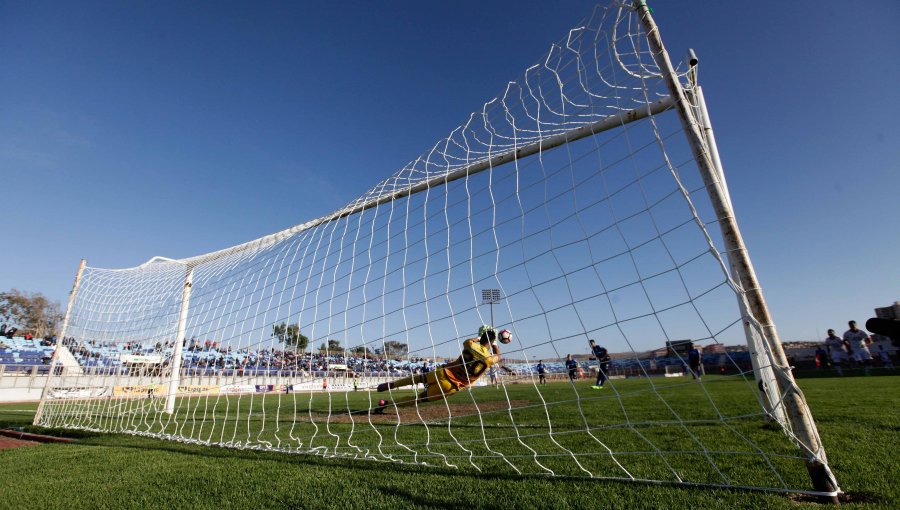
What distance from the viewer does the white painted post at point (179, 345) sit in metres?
7.36

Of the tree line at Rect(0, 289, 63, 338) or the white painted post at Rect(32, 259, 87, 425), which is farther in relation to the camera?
the tree line at Rect(0, 289, 63, 338)

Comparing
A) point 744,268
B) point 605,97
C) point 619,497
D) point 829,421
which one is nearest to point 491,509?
point 619,497

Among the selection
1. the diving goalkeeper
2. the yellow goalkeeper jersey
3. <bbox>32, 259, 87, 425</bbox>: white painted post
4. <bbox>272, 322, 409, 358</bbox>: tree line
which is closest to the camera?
<bbox>272, 322, 409, 358</bbox>: tree line

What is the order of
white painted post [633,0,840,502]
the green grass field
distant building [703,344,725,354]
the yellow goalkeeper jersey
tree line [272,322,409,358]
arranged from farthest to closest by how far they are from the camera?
the yellow goalkeeper jersey < tree line [272,322,409,358] < distant building [703,344,725,354] < the green grass field < white painted post [633,0,840,502]

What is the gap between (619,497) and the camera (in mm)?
2248

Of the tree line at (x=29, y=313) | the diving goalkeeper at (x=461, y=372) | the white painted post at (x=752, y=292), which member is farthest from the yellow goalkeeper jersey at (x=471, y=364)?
the tree line at (x=29, y=313)

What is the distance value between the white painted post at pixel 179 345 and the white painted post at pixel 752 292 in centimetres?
842

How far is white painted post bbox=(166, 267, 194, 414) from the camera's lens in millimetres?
7355

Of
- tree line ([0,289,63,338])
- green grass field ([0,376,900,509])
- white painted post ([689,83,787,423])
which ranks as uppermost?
tree line ([0,289,63,338])

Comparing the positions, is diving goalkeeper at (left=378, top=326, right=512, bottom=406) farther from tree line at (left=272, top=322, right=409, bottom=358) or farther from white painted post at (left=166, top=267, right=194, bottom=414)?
white painted post at (left=166, top=267, right=194, bottom=414)

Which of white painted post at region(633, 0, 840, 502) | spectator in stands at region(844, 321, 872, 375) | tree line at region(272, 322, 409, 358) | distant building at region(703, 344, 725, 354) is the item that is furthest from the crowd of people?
tree line at region(272, 322, 409, 358)

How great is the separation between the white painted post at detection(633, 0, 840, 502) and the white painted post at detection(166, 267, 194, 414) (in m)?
8.42

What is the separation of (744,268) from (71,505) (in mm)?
4421

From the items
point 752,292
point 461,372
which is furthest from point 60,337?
point 752,292
